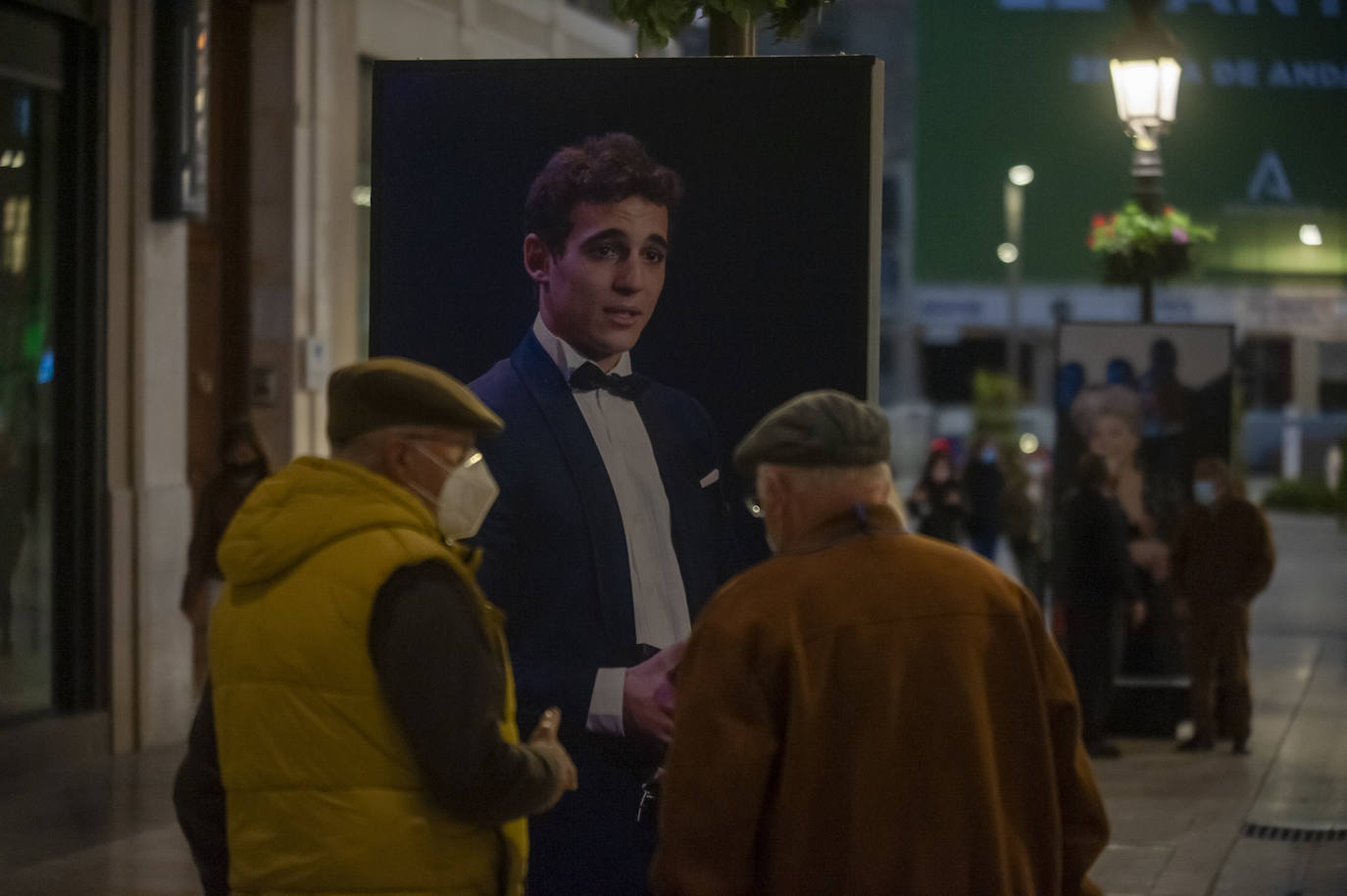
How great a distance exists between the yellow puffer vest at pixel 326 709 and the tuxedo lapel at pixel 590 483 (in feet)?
4.07

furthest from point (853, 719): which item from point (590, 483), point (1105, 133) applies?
point (1105, 133)

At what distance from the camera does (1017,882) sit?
11.1 ft

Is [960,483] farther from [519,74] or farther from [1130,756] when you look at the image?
[519,74]

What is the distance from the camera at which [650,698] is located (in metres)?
4.62

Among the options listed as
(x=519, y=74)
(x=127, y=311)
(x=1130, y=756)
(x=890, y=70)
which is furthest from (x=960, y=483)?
(x=890, y=70)

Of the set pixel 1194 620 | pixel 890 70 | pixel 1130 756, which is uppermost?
pixel 890 70

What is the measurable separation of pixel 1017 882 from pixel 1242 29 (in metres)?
12.7

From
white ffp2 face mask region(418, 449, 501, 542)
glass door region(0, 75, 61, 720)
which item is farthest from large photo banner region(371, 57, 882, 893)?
glass door region(0, 75, 61, 720)

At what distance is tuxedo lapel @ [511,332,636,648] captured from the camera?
15.2 ft

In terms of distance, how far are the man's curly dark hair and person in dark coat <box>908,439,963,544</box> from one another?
16.2 metres

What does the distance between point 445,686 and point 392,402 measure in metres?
0.51

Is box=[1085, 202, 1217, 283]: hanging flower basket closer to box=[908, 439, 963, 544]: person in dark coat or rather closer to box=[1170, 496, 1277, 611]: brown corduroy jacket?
box=[1170, 496, 1277, 611]: brown corduroy jacket

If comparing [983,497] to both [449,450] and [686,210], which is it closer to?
[686,210]

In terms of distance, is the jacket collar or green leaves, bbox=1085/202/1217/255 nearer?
the jacket collar
